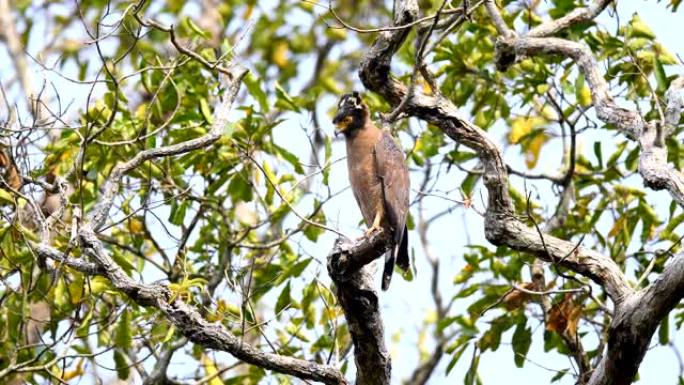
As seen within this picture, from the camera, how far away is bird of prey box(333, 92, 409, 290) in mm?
5639

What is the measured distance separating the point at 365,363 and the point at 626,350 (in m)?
0.99

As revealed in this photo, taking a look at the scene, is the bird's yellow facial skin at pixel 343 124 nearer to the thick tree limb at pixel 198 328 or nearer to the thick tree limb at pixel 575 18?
the thick tree limb at pixel 575 18

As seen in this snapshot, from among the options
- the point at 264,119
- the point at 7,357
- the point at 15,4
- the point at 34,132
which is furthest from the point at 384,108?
the point at 15,4

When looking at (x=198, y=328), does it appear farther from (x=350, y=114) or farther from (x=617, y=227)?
(x=617, y=227)

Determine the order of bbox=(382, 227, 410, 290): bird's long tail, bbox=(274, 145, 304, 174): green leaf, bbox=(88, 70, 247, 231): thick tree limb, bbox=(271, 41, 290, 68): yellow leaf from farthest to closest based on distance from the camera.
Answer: bbox=(271, 41, 290, 68): yellow leaf
bbox=(274, 145, 304, 174): green leaf
bbox=(382, 227, 410, 290): bird's long tail
bbox=(88, 70, 247, 231): thick tree limb

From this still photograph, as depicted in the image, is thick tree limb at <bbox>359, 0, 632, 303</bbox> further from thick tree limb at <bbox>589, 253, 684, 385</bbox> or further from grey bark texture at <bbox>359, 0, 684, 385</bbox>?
thick tree limb at <bbox>589, 253, 684, 385</bbox>

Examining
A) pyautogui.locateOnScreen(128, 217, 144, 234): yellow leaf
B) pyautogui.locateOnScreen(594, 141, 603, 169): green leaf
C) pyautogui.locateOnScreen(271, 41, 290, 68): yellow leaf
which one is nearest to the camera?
pyautogui.locateOnScreen(594, 141, 603, 169): green leaf

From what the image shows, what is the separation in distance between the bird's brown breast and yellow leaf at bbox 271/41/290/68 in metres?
4.99

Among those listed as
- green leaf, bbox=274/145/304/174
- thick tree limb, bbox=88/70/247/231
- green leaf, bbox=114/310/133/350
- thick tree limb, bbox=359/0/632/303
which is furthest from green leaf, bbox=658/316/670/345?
green leaf, bbox=114/310/133/350

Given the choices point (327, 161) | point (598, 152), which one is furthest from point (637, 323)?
point (598, 152)

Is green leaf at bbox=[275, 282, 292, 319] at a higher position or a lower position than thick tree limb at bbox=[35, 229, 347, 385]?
higher

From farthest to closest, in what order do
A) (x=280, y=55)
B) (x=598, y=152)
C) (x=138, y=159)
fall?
1. (x=280, y=55)
2. (x=598, y=152)
3. (x=138, y=159)

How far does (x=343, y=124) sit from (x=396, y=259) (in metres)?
0.87

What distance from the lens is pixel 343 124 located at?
6.00 metres
